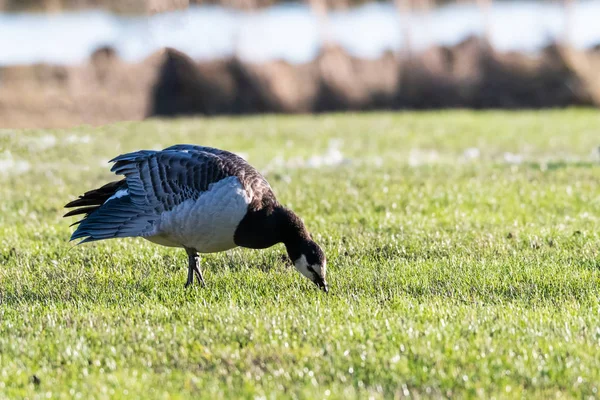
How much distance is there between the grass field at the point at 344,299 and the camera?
5.37m

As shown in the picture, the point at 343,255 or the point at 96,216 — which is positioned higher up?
the point at 96,216

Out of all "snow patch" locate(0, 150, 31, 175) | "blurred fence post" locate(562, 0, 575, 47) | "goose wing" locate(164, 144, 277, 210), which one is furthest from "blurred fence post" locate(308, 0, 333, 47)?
"goose wing" locate(164, 144, 277, 210)

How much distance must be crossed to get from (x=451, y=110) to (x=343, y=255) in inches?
880

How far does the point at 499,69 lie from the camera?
107ft

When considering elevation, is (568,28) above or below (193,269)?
above

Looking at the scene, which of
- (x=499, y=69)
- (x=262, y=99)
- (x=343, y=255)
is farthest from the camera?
(x=499, y=69)

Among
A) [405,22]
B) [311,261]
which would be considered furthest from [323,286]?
[405,22]

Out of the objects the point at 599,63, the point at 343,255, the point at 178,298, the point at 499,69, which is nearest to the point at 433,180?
the point at 343,255

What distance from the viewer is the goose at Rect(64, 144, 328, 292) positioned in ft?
23.8

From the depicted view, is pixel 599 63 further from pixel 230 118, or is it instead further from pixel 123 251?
pixel 123 251

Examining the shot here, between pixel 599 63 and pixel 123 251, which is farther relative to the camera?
pixel 599 63

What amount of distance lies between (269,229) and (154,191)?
1.10 m

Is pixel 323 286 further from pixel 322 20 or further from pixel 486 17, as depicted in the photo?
pixel 486 17

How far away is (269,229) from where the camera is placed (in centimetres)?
738
